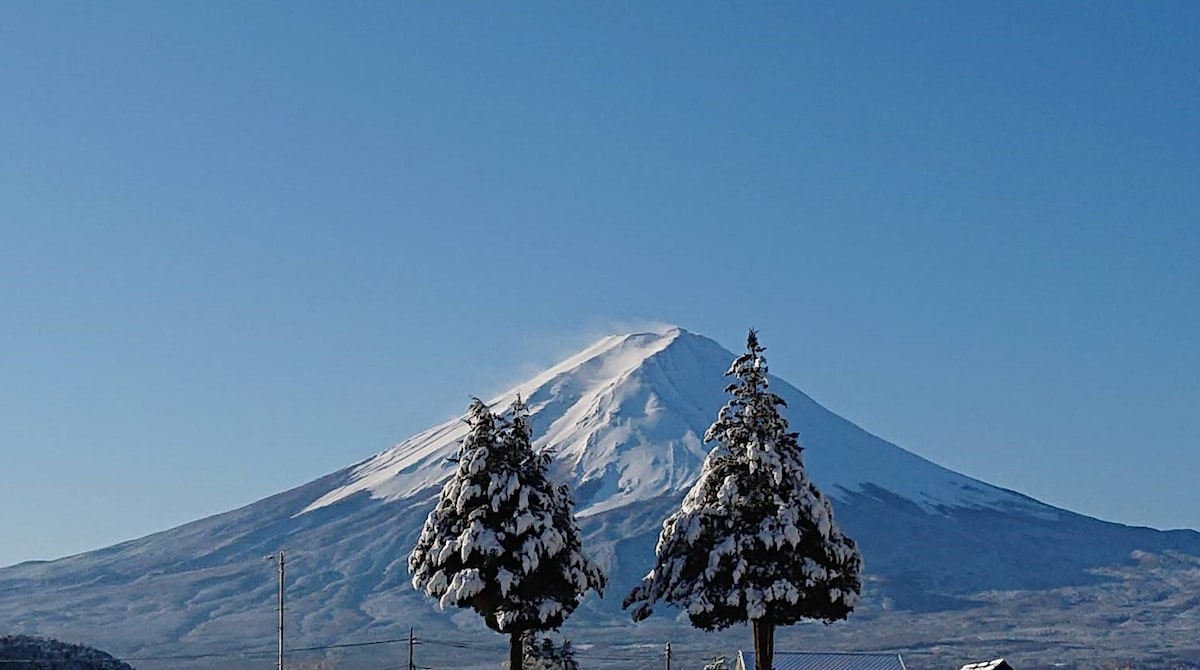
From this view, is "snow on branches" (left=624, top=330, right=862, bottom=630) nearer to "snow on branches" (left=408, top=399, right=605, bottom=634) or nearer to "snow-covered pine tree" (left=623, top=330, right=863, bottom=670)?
"snow-covered pine tree" (left=623, top=330, right=863, bottom=670)

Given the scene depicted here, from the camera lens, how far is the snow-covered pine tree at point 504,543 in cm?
4181

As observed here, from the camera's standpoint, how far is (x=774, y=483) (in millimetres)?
42500

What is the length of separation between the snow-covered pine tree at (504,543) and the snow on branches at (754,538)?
2261mm

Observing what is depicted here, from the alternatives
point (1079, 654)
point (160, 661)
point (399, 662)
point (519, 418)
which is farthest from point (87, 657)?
point (1079, 654)

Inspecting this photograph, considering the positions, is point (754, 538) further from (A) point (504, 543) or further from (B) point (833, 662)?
(B) point (833, 662)

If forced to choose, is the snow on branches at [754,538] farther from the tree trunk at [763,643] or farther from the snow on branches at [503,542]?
the snow on branches at [503,542]

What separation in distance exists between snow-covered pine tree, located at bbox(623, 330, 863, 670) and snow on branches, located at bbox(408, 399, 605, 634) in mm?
2216

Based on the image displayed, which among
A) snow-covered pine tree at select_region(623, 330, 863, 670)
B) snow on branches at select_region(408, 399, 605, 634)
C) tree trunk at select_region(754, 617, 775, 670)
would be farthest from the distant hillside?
tree trunk at select_region(754, 617, 775, 670)

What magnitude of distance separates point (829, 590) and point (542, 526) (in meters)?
6.48

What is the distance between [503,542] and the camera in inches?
1655

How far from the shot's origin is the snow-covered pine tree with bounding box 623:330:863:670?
139ft

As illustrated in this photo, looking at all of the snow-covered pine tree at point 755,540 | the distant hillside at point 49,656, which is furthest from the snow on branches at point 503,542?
the distant hillside at point 49,656

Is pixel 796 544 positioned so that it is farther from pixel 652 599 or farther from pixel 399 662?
pixel 399 662

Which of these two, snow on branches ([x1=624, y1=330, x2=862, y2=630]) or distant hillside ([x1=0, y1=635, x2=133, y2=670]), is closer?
snow on branches ([x1=624, y1=330, x2=862, y2=630])
